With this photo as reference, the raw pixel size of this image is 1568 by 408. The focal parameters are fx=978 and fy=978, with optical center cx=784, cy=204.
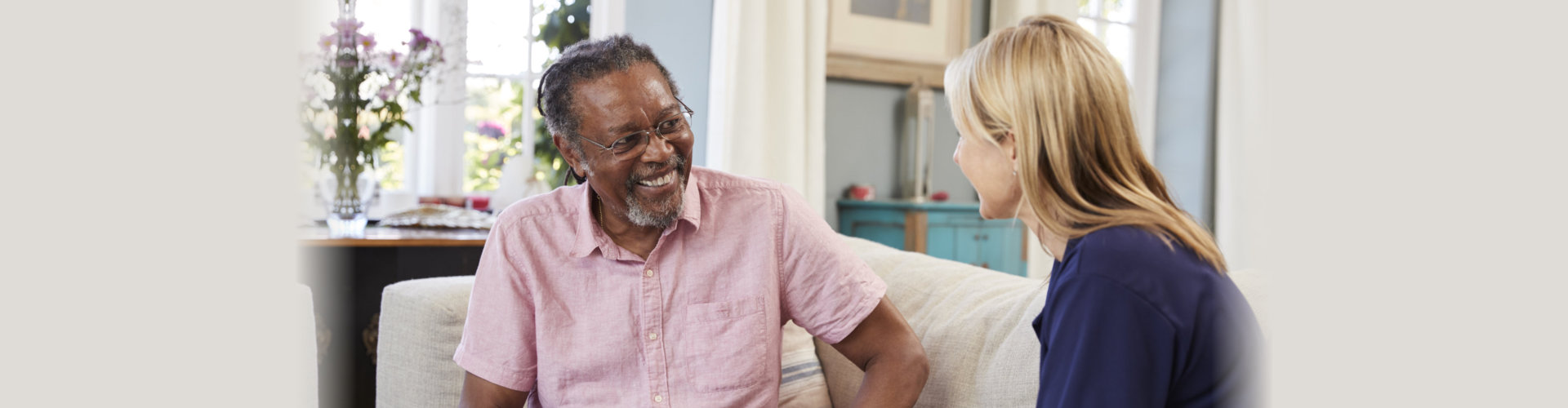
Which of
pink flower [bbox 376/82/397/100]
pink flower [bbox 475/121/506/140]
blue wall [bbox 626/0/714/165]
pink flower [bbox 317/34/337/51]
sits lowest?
pink flower [bbox 475/121/506/140]

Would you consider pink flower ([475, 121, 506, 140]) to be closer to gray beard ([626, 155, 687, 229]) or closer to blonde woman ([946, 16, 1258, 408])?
gray beard ([626, 155, 687, 229])

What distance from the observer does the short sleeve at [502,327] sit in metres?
1.28

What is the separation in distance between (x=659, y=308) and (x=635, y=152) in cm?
21

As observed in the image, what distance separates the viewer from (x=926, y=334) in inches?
55.6

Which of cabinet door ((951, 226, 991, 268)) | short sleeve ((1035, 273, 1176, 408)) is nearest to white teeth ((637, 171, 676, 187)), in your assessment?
short sleeve ((1035, 273, 1176, 408))

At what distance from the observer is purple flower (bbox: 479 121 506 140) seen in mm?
3340

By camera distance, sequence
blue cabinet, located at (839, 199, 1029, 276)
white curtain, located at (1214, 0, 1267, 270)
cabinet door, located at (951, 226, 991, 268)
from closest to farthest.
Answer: blue cabinet, located at (839, 199, 1029, 276) → cabinet door, located at (951, 226, 991, 268) → white curtain, located at (1214, 0, 1267, 270)

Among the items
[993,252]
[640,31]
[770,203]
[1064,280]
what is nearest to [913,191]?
[993,252]

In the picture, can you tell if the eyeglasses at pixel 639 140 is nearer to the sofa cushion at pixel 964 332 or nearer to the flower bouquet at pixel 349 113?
the sofa cushion at pixel 964 332

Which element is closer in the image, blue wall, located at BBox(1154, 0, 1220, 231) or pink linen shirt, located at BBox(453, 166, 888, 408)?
pink linen shirt, located at BBox(453, 166, 888, 408)

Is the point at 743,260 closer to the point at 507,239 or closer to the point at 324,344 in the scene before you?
the point at 507,239

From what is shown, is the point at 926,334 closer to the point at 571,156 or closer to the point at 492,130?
the point at 571,156

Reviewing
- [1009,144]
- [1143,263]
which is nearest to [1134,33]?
[1009,144]

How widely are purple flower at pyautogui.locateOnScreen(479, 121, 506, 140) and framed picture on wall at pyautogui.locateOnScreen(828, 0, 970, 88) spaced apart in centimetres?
125
